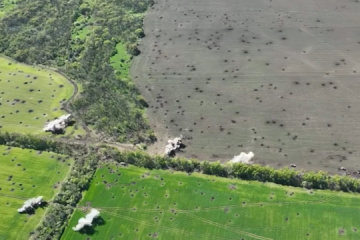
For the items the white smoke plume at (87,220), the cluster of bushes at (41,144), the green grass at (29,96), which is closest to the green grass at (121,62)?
the green grass at (29,96)

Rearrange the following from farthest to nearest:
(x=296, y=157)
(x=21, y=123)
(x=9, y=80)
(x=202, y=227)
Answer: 1. (x=9, y=80)
2. (x=21, y=123)
3. (x=296, y=157)
4. (x=202, y=227)

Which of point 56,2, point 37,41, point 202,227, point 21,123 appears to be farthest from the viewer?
point 56,2

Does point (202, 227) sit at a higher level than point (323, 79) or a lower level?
lower

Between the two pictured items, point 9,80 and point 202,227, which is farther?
point 9,80

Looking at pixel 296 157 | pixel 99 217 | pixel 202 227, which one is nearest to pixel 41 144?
pixel 99 217

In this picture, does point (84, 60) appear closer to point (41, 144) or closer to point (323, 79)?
point (41, 144)

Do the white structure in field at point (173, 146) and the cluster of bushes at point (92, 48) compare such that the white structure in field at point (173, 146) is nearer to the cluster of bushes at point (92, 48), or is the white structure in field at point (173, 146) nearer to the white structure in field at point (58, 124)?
the cluster of bushes at point (92, 48)

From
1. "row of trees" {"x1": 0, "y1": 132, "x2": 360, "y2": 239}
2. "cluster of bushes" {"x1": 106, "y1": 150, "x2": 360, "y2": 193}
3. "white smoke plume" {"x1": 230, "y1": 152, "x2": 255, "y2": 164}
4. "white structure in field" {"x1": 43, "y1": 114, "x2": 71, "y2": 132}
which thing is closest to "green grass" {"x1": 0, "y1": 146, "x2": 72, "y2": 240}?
"row of trees" {"x1": 0, "y1": 132, "x2": 360, "y2": 239}
